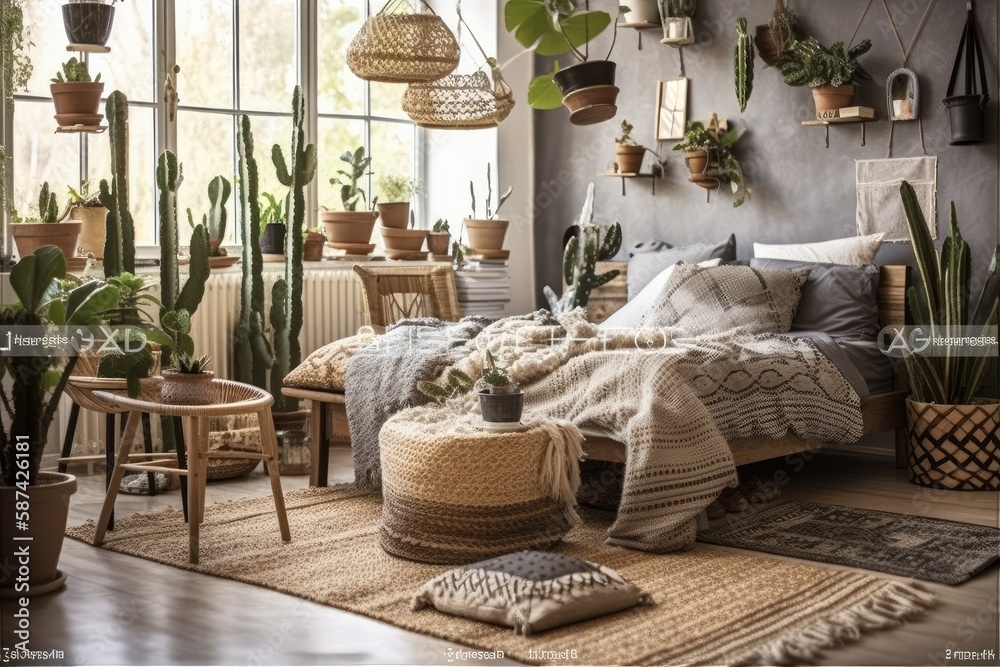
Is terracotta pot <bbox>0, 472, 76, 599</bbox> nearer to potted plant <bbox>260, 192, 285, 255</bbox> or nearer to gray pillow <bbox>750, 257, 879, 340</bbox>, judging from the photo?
potted plant <bbox>260, 192, 285, 255</bbox>

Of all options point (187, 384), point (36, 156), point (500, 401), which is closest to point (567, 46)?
point (500, 401)

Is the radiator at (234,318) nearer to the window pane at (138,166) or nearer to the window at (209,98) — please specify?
the window at (209,98)

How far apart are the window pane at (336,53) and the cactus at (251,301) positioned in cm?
121

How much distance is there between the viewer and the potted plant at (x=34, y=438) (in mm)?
3068

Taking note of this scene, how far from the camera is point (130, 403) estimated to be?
11.4 feet

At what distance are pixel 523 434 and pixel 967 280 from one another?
2336 mm

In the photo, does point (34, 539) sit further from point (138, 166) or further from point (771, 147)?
point (771, 147)

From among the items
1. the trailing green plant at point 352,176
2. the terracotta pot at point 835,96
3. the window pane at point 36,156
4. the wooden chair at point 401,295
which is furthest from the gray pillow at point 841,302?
the window pane at point 36,156

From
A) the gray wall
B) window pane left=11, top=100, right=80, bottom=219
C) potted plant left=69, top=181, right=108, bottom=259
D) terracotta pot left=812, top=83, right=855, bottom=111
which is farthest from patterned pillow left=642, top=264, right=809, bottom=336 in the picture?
window pane left=11, top=100, right=80, bottom=219

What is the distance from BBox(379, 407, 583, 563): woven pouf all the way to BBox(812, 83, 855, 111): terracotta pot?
2.71 meters

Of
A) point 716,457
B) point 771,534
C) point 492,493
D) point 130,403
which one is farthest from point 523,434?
point 130,403

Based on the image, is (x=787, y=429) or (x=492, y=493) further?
(x=787, y=429)

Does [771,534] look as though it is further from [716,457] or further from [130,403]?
[130,403]

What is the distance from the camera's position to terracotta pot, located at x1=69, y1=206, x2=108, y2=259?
16.7 ft
